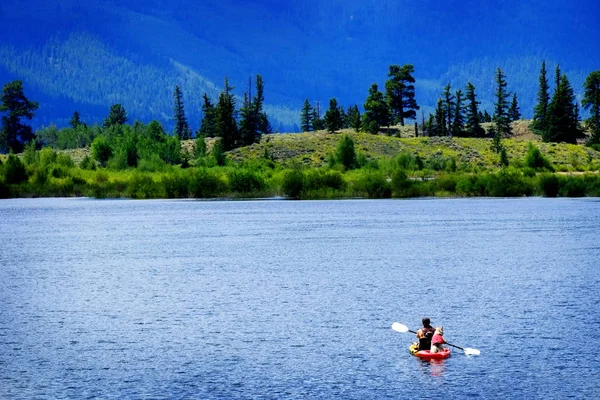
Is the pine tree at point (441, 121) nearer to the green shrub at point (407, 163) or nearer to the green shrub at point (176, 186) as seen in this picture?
the green shrub at point (407, 163)

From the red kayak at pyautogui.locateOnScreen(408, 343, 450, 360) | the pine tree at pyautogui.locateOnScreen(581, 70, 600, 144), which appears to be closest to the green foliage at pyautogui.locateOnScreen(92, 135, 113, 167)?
the pine tree at pyautogui.locateOnScreen(581, 70, 600, 144)

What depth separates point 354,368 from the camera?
73.7 ft

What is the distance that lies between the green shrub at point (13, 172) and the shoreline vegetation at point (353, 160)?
0.39ft

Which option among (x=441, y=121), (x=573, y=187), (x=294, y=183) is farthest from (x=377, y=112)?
(x=573, y=187)

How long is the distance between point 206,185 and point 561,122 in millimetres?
91399

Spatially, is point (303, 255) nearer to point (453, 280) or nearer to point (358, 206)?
point (453, 280)

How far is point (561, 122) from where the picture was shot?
171m

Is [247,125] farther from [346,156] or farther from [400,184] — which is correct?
[400,184]

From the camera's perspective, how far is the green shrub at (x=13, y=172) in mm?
112875

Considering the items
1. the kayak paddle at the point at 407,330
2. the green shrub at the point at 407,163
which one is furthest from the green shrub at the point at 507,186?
the kayak paddle at the point at 407,330

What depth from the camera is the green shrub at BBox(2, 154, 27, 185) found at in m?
113

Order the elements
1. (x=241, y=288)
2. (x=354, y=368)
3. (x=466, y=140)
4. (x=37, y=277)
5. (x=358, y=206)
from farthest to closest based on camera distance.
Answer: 1. (x=466, y=140)
2. (x=358, y=206)
3. (x=37, y=277)
4. (x=241, y=288)
5. (x=354, y=368)

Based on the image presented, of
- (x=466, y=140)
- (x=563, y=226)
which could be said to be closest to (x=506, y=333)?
(x=563, y=226)

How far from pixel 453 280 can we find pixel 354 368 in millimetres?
14913
